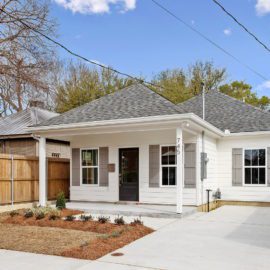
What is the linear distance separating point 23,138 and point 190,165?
804cm

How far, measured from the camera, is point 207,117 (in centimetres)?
1575

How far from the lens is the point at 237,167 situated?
1356cm

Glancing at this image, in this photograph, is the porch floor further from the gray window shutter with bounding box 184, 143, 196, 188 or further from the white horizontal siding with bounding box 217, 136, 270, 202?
the white horizontal siding with bounding box 217, 136, 270, 202

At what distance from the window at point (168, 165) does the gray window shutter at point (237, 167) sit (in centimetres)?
280

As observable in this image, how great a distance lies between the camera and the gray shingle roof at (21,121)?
16530 mm

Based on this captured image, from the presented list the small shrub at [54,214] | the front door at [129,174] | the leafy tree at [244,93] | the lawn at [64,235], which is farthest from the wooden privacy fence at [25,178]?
the leafy tree at [244,93]

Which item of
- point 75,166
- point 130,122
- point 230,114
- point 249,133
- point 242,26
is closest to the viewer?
point 242,26

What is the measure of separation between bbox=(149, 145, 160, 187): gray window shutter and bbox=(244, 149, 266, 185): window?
11.5 ft

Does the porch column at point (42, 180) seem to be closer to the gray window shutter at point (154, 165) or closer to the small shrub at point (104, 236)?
the gray window shutter at point (154, 165)

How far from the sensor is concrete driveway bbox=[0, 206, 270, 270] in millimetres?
5449

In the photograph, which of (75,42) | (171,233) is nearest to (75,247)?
(171,233)

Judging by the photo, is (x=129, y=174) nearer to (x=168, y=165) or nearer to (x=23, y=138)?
(x=168, y=165)

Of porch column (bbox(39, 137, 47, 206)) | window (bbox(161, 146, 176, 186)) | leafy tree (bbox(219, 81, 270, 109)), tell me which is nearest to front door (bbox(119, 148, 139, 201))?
window (bbox(161, 146, 176, 186))

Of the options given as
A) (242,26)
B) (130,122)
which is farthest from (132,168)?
(242,26)
